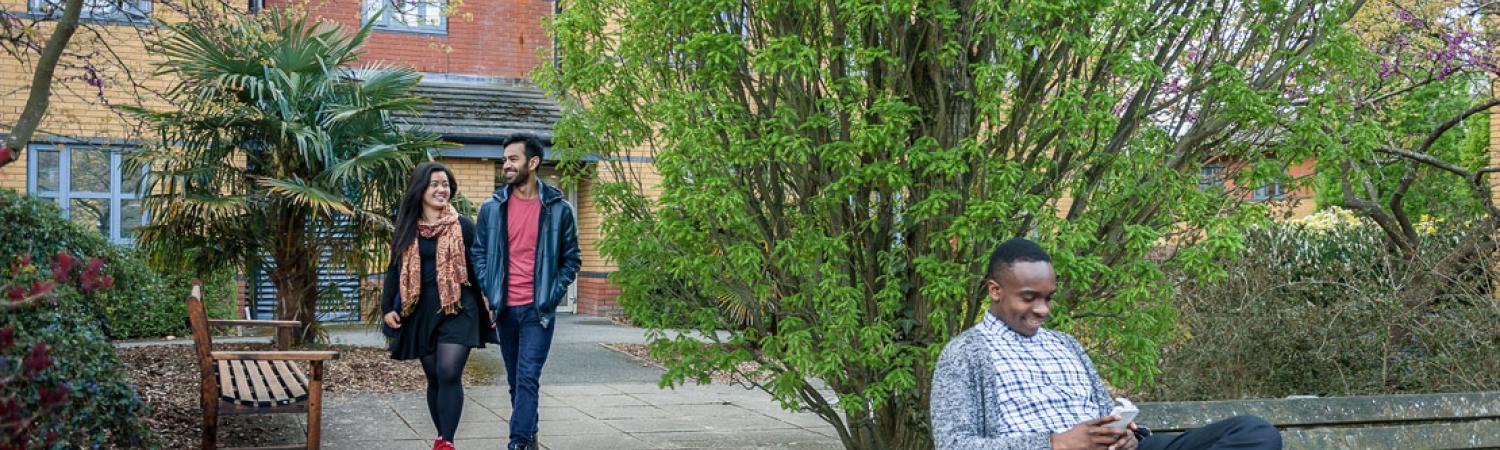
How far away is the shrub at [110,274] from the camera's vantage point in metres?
6.07

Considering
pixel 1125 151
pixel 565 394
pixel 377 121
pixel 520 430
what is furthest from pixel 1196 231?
pixel 377 121

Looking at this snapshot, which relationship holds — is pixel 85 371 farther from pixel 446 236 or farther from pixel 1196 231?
pixel 1196 231

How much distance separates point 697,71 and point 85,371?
2.79 metres

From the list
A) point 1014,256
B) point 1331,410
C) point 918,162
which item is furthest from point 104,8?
point 1331,410

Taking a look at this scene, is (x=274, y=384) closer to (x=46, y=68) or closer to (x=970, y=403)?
(x=46, y=68)

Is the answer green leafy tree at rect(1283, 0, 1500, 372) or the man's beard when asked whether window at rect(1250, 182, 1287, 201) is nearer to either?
green leafy tree at rect(1283, 0, 1500, 372)

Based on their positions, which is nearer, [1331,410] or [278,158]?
[1331,410]

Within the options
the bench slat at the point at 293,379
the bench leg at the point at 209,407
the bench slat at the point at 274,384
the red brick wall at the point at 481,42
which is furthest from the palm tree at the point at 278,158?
the red brick wall at the point at 481,42

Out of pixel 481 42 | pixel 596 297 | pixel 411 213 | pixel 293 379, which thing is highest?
pixel 481 42

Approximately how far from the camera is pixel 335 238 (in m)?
12.2

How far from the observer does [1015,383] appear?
392 centimetres

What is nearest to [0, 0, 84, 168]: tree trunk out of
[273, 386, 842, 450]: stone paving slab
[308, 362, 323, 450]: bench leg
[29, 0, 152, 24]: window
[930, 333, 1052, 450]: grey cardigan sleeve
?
[29, 0, 152, 24]: window

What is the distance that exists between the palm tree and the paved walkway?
6.32ft

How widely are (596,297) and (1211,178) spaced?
51.5 ft
